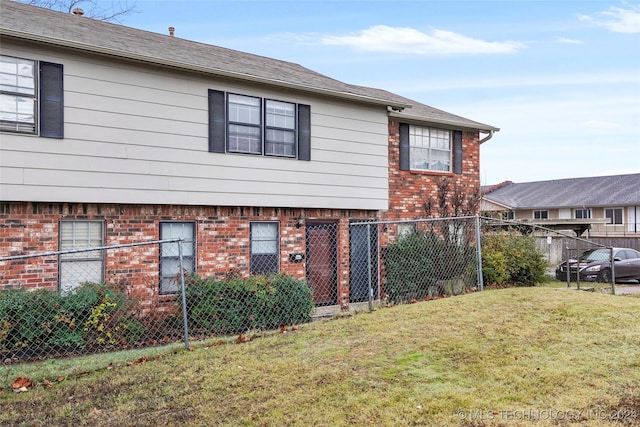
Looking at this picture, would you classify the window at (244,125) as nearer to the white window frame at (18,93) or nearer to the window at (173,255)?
the window at (173,255)

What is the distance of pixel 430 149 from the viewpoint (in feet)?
47.6

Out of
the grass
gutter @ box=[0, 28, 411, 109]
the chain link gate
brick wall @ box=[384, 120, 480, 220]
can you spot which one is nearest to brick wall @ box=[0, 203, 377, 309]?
the chain link gate

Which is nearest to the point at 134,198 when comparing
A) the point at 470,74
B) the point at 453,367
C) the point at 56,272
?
the point at 56,272

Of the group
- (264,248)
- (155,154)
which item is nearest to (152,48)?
(155,154)

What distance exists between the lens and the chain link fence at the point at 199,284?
7.96 meters

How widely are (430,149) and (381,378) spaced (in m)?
10.3

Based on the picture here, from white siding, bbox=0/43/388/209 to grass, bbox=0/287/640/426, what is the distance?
3.32 metres

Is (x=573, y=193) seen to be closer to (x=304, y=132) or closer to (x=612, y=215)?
(x=612, y=215)

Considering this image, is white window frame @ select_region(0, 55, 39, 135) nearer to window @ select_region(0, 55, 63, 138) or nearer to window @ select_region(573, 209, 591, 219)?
window @ select_region(0, 55, 63, 138)

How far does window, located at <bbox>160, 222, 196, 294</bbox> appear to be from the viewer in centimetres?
1006

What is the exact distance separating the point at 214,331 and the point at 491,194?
4099cm

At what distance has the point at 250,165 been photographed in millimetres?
10961

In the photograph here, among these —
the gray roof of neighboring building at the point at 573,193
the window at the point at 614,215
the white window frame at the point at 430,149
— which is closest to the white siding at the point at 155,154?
the white window frame at the point at 430,149

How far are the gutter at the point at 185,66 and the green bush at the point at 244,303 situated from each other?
401 centimetres
